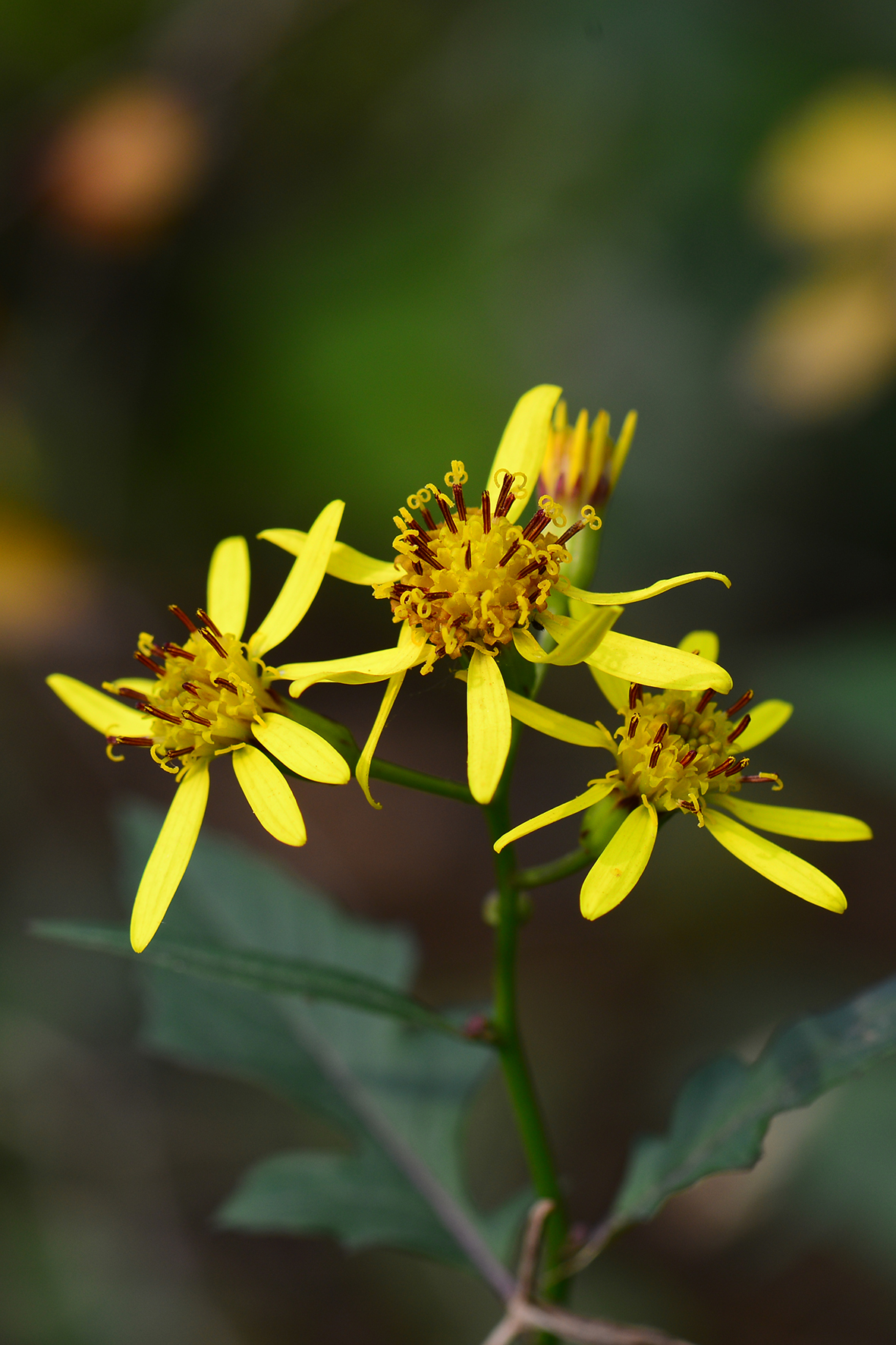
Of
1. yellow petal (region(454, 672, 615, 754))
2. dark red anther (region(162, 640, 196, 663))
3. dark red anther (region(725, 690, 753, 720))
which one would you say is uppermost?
dark red anther (region(725, 690, 753, 720))

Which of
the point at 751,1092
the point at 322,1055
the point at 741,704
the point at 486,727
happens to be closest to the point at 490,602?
the point at 486,727

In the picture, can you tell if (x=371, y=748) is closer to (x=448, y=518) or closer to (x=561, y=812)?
(x=561, y=812)

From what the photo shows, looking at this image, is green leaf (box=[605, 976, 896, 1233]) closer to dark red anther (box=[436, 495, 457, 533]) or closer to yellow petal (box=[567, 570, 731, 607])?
yellow petal (box=[567, 570, 731, 607])

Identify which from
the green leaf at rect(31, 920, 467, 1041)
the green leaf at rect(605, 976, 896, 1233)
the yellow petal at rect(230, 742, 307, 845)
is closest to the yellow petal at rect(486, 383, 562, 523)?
the yellow petal at rect(230, 742, 307, 845)

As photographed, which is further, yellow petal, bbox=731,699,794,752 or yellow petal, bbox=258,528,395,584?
yellow petal, bbox=731,699,794,752

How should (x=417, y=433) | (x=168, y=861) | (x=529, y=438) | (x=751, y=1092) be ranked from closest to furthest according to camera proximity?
(x=168, y=861) < (x=751, y=1092) < (x=529, y=438) < (x=417, y=433)

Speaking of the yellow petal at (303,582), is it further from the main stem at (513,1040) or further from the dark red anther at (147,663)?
the main stem at (513,1040)

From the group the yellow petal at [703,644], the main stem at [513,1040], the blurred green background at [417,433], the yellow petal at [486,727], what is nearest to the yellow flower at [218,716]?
the yellow petal at [486,727]
